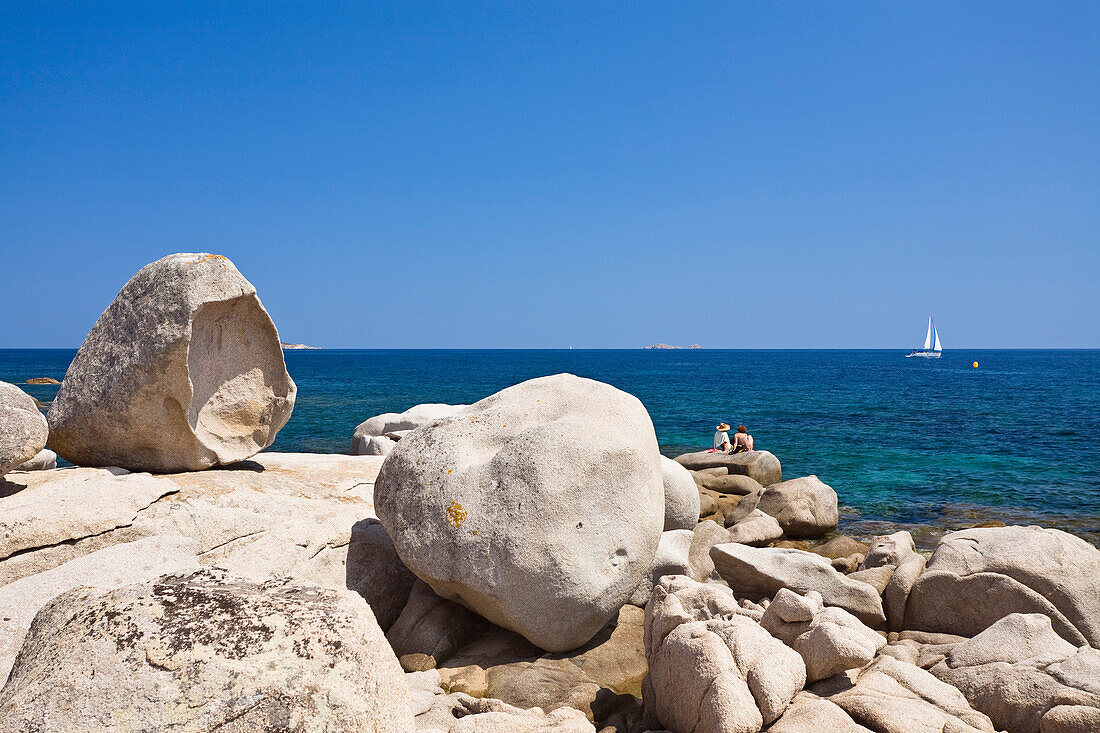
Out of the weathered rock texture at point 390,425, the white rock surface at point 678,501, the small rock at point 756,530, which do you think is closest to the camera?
the white rock surface at point 678,501

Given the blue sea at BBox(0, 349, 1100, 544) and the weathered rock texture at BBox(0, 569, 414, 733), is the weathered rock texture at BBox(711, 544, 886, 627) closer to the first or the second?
the weathered rock texture at BBox(0, 569, 414, 733)

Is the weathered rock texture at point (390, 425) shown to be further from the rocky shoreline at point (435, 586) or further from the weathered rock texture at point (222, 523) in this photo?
the weathered rock texture at point (222, 523)

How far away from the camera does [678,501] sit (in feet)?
33.4

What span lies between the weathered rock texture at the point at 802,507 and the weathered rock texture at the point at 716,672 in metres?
7.48

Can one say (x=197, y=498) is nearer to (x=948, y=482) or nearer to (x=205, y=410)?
(x=205, y=410)

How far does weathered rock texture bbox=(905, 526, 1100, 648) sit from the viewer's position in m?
6.70

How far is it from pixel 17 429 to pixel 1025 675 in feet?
27.8

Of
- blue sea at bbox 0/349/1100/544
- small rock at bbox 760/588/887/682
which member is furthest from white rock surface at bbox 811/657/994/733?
blue sea at bbox 0/349/1100/544

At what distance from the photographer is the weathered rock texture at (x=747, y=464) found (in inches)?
711

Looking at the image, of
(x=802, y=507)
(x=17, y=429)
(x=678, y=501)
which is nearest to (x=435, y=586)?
(x=17, y=429)

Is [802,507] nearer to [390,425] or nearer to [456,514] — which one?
[456,514]

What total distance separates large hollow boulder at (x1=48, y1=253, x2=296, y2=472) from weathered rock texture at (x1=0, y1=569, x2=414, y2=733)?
4.83 m

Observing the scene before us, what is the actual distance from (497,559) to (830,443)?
905 inches

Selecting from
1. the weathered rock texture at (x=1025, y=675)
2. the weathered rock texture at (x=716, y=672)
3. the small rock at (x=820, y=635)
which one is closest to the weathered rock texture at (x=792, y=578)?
the small rock at (x=820, y=635)
